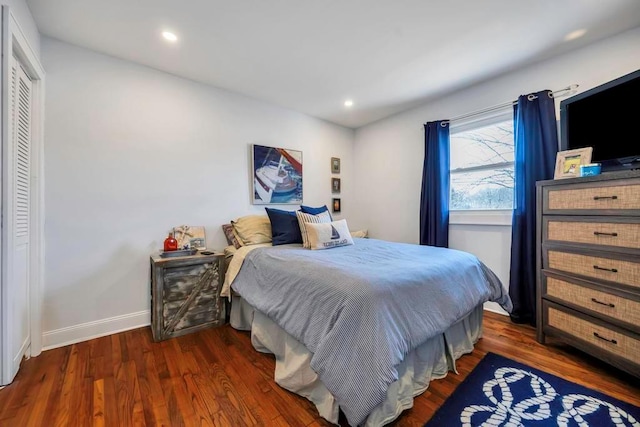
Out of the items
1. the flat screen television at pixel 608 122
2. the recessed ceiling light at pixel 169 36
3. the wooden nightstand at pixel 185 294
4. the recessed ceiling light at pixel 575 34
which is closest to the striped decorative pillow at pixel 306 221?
the wooden nightstand at pixel 185 294

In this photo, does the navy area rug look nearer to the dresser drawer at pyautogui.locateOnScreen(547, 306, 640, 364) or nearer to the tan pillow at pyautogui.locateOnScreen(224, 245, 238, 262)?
the dresser drawer at pyautogui.locateOnScreen(547, 306, 640, 364)

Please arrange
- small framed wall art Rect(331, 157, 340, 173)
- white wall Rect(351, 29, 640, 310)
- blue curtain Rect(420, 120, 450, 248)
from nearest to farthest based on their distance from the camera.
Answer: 1. white wall Rect(351, 29, 640, 310)
2. blue curtain Rect(420, 120, 450, 248)
3. small framed wall art Rect(331, 157, 340, 173)

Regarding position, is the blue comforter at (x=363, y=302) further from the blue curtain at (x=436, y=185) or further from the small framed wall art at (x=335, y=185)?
the small framed wall art at (x=335, y=185)

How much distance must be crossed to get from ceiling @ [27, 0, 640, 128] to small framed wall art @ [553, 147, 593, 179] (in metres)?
0.91

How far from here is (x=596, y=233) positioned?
1.65 meters

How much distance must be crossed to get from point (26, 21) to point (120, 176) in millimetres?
1093

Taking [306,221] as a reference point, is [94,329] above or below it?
below

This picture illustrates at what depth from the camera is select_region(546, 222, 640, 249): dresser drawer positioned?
149 cm

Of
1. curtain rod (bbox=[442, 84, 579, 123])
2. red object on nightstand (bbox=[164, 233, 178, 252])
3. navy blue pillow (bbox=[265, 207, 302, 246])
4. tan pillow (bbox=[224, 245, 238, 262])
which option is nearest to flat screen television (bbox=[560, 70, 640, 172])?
curtain rod (bbox=[442, 84, 579, 123])

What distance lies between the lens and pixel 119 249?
7.27 ft

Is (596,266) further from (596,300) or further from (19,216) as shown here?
(19,216)

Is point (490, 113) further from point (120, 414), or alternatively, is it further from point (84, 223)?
point (84, 223)

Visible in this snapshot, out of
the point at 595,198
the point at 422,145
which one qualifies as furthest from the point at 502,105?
the point at 595,198

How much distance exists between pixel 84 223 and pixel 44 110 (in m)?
0.88
